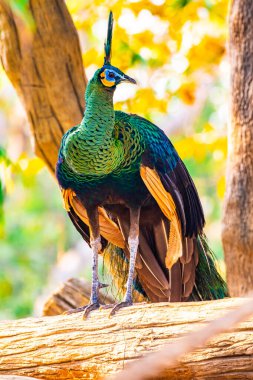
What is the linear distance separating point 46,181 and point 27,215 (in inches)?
50.9

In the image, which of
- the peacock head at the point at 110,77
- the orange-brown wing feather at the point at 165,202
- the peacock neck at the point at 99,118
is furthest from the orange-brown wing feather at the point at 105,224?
→ the peacock head at the point at 110,77

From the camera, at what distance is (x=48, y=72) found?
14.1ft

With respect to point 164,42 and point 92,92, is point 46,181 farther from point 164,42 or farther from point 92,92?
point 92,92

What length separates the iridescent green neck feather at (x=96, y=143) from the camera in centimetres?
322

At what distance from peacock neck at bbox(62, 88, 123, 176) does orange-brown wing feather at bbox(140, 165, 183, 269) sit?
0.49 ft

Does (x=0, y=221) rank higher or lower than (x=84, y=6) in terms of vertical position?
lower

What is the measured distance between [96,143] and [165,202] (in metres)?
0.42

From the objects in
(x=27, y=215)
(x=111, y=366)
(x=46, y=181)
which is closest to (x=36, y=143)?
(x=111, y=366)

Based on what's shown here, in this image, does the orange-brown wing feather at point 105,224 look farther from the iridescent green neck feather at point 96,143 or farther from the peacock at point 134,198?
the iridescent green neck feather at point 96,143

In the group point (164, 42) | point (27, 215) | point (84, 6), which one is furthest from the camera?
point (27, 215)

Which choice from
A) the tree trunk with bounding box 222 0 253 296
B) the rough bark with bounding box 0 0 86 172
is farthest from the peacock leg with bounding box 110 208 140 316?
the rough bark with bounding box 0 0 86 172

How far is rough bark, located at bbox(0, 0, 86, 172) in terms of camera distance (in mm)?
4254

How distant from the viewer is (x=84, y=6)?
498 centimetres

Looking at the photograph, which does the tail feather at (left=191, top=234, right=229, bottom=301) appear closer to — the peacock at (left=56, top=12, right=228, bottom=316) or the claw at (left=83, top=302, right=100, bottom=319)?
the peacock at (left=56, top=12, right=228, bottom=316)
